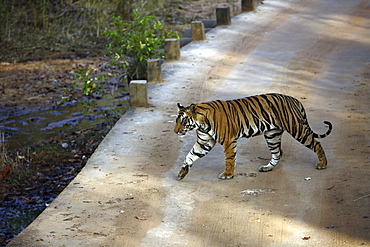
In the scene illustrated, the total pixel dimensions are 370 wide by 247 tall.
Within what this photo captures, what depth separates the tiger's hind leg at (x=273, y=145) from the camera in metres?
7.28

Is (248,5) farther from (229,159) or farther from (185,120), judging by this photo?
(185,120)

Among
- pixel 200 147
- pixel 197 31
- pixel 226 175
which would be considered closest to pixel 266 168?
pixel 226 175

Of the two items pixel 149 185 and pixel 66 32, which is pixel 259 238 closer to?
pixel 149 185

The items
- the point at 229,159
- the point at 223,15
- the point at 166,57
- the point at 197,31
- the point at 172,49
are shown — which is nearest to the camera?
the point at 229,159

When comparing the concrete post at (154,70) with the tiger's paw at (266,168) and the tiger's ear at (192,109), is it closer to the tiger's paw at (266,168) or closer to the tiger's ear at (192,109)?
the tiger's paw at (266,168)

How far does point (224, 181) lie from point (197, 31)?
8280 mm

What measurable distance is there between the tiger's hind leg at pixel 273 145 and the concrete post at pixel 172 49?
6265 millimetres

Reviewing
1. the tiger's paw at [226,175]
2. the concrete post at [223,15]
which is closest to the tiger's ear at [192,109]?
the tiger's paw at [226,175]

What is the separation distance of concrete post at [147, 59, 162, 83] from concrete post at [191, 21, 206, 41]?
10.8ft

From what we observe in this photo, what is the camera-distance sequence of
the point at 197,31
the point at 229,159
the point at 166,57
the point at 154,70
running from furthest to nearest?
1. the point at 197,31
2. the point at 166,57
3. the point at 154,70
4. the point at 229,159

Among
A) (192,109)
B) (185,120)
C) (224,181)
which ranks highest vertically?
(192,109)

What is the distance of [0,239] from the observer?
7484 millimetres

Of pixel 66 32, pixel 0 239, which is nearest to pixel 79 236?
pixel 0 239

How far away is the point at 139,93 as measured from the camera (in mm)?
10297
